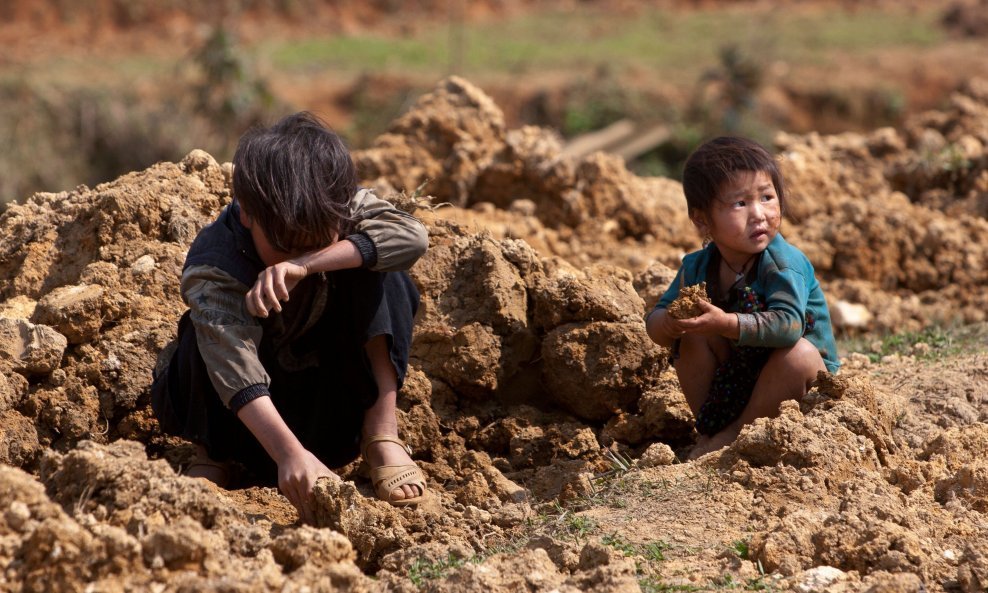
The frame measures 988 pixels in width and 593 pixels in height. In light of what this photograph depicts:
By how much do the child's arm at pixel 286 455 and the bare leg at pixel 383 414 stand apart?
0.35 metres

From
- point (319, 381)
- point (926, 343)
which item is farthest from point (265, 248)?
point (926, 343)

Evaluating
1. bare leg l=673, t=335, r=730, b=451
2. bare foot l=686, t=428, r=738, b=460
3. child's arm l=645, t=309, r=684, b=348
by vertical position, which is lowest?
bare foot l=686, t=428, r=738, b=460

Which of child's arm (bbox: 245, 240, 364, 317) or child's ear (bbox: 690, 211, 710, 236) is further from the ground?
child's arm (bbox: 245, 240, 364, 317)

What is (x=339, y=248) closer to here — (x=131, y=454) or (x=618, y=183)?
(x=131, y=454)

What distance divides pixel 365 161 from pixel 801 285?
3.47m

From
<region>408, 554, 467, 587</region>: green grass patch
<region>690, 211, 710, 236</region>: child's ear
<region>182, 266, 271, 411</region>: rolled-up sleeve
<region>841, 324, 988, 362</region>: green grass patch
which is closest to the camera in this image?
<region>408, 554, 467, 587</region>: green grass patch

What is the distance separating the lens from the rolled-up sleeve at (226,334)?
295cm

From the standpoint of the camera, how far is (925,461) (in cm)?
328

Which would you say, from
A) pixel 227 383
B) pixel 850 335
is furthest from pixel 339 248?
pixel 850 335

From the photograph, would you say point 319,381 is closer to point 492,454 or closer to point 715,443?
point 492,454

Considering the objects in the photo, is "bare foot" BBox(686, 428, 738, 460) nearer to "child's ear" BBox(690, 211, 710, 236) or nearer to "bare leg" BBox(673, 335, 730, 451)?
"bare leg" BBox(673, 335, 730, 451)

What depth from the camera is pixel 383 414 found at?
3.29 metres

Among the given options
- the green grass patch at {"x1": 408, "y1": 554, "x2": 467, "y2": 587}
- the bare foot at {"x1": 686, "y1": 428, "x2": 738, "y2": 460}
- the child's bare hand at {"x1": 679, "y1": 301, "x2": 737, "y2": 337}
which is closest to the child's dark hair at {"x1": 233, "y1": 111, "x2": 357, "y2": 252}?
the green grass patch at {"x1": 408, "y1": 554, "x2": 467, "y2": 587}

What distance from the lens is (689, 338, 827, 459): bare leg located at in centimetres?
335
